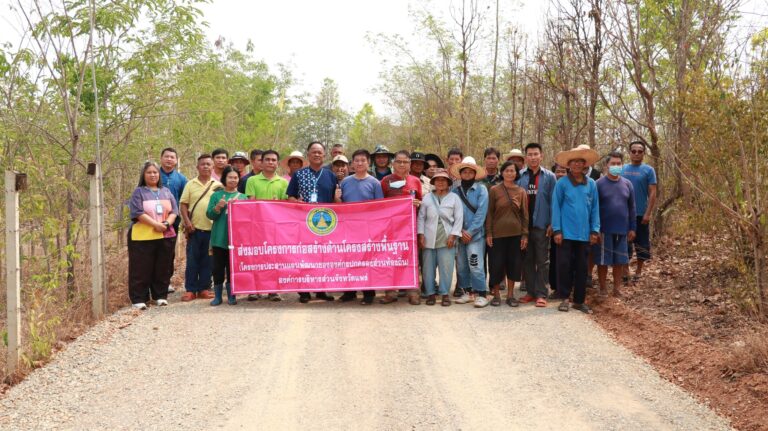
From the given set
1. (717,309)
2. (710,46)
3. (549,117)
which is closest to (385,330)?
(717,309)

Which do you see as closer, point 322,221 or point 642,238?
point 322,221

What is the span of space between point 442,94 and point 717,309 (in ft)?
57.6

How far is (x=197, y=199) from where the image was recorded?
849 centimetres

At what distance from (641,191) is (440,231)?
3.08 m

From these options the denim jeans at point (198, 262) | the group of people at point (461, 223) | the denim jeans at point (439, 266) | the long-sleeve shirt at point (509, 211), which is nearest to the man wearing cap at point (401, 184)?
the group of people at point (461, 223)

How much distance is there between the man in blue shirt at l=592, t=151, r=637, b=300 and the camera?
8164 millimetres

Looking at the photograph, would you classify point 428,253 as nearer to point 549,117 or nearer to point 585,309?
point 585,309

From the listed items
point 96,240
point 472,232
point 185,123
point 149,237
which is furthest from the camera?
point 185,123

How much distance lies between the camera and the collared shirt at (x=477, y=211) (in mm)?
8164

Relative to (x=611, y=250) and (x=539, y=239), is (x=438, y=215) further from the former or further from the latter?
(x=611, y=250)

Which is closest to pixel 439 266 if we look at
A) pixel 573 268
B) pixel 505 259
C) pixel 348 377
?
pixel 505 259

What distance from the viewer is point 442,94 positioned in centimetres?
2361

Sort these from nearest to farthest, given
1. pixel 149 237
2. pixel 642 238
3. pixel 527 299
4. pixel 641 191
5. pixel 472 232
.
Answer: pixel 149 237, pixel 472 232, pixel 527 299, pixel 641 191, pixel 642 238

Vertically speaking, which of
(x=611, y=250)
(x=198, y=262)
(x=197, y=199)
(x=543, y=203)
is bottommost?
(x=198, y=262)
